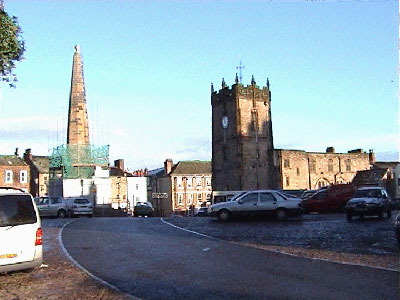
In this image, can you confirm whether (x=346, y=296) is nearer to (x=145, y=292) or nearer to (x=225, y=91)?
(x=145, y=292)

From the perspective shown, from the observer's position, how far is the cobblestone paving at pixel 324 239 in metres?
12.3

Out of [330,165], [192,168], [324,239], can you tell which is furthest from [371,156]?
[324,239]

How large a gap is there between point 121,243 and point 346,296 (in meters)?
9.89

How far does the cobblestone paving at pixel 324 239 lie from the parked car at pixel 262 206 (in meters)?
1.04

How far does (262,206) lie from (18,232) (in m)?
15.6

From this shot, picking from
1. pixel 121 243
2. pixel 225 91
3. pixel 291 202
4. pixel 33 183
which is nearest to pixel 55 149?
pixel 33 183

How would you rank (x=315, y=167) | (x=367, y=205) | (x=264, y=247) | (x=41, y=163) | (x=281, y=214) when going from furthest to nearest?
(x=41, y=163) → (x=315, y=167) → (x=281, y=214) → (x=367, y=205) → (x=264, y=247)

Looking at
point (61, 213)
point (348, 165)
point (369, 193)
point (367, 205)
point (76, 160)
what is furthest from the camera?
point (348, 165)

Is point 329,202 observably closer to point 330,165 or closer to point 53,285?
point 53,285

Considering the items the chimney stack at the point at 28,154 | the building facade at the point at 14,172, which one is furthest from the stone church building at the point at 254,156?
the chimney stack at the point at 28,154

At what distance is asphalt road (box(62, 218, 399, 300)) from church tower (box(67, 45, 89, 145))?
1811 inches

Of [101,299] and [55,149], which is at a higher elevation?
[55,149]

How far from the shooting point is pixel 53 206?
3550cm

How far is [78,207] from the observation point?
120 ft
